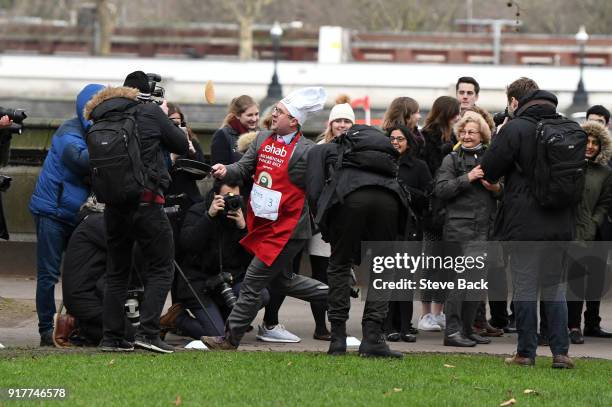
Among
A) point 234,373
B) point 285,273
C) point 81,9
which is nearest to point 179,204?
point 285,273

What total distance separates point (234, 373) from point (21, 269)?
652 cm

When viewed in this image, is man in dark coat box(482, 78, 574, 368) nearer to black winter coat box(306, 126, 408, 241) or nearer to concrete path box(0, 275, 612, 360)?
black winter coat box(306, 126, 408, 241)

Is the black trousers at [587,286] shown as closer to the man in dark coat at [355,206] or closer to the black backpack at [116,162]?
the man in dark coat at [355,206]

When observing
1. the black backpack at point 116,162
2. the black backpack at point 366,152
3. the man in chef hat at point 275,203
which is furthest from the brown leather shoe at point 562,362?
the black backpack at point 116,162

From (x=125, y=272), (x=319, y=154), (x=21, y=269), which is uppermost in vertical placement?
(x=319, y=154)

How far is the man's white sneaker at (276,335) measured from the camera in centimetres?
1190

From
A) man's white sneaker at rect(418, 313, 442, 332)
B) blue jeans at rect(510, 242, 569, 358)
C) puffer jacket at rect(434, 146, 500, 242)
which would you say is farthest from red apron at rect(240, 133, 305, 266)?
man's white sneaker at rect(418, 313, 442, 332)

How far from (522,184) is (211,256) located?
271cm

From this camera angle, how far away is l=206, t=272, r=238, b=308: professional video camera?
1153cm

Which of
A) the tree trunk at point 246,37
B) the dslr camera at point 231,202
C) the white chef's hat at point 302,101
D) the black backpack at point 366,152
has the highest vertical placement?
the white chef's hat at point 302,101

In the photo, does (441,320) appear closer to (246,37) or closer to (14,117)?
(14,117)

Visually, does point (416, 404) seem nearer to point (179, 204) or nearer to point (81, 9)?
point (179, 204)

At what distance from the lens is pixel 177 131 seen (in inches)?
403

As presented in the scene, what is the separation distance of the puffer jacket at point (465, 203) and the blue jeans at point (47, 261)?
2.89 m
